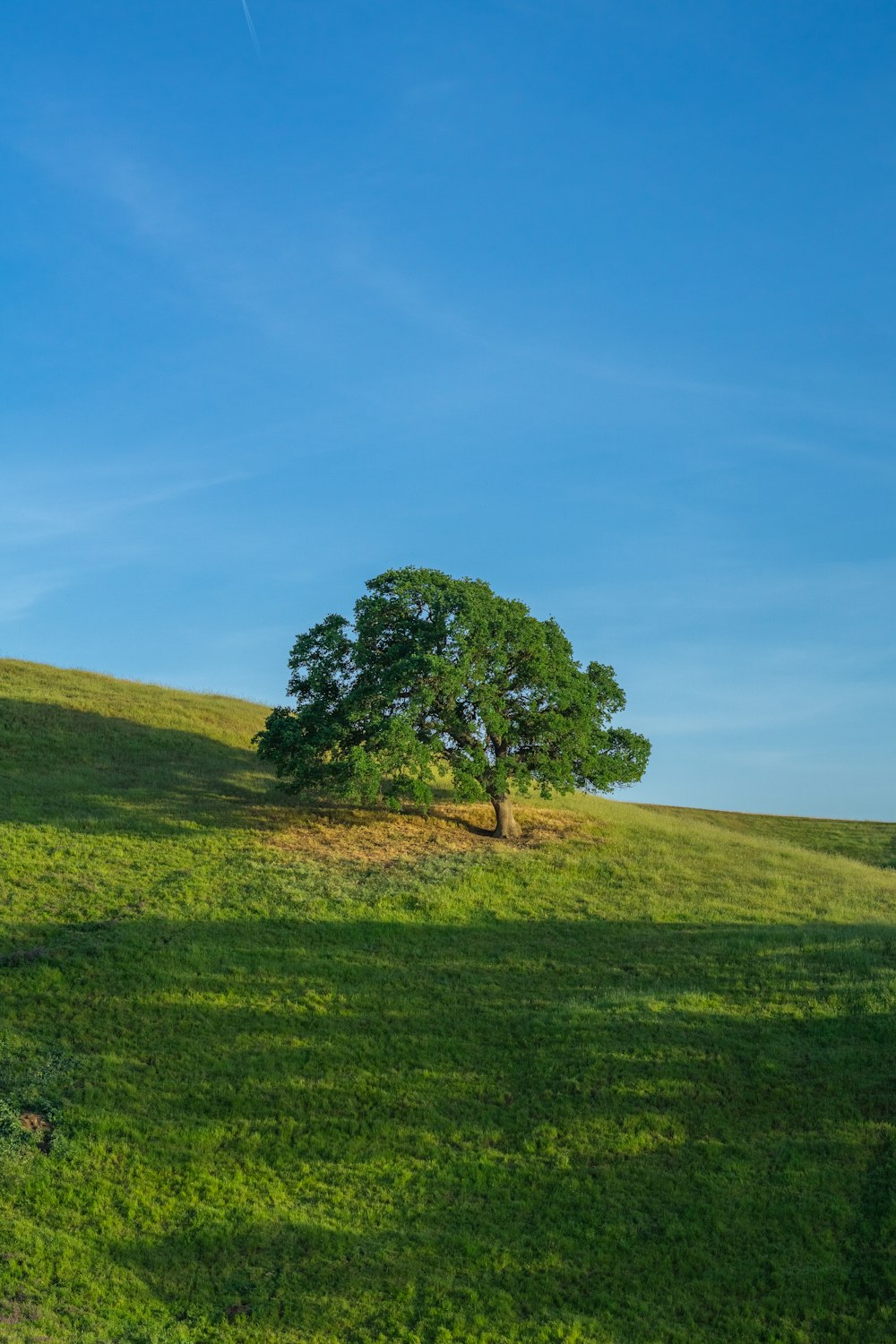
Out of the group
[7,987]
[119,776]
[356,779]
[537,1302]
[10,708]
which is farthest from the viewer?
[10,708]

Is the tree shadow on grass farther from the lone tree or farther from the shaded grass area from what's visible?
the shaded grass area

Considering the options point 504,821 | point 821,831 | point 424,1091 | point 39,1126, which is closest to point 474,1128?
point 424,1091

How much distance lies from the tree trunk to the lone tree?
58mm

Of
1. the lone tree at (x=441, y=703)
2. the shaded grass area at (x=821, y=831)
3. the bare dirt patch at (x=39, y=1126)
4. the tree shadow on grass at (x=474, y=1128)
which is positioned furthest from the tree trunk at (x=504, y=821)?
the bare dirt patch at (x=39, y=1126)

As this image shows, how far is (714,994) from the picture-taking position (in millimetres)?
32094

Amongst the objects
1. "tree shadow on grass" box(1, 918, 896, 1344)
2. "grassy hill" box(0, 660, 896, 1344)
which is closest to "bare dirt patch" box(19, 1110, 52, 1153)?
"grassy hill" box(0, 660, 896, 1344)

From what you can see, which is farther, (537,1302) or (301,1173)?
(301,1173)

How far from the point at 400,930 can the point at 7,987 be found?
1237 centimetres

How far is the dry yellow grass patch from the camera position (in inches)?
1722

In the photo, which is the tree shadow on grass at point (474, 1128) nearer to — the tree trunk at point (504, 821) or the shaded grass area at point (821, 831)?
the tree trunk at point (504, 821)

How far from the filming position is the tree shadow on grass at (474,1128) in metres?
19.2

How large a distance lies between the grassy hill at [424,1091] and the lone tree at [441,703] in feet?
10.6

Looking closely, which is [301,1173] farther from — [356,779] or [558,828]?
[558,828]

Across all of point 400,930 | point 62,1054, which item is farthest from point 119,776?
point 62,1054
